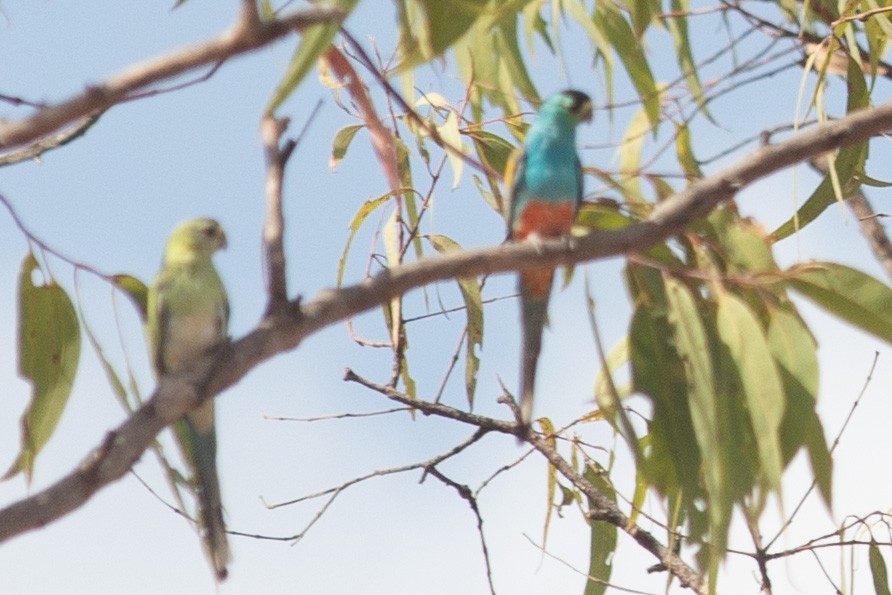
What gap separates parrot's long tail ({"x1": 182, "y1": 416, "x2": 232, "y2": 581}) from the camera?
2.86 metres

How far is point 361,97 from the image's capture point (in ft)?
8.34

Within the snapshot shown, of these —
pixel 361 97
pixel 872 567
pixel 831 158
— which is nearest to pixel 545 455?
pixel 872 567

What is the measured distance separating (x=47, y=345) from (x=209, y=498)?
0.57 metres

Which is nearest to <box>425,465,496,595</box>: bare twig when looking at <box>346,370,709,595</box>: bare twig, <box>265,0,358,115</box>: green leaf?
<box>346,370,709,595</box>: bare twig

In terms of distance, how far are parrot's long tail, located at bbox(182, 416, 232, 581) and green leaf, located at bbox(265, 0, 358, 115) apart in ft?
4.62

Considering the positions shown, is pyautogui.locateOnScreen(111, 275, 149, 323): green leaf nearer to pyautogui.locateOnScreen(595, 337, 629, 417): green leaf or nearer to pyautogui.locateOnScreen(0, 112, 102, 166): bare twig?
pyautogui.locateOnScreen(0, 112, 102, 166): bare twig

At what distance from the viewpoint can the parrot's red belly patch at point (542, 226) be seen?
107 inches

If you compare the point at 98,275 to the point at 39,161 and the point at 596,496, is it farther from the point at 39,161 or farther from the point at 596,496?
the point at 596,496

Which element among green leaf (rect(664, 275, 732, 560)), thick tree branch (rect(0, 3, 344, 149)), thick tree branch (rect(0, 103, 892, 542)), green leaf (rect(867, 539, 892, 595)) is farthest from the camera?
green leaf (rect(867, 539, 892, 595))

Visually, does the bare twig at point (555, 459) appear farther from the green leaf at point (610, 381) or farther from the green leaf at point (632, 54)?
the green leaf at point (632, 54)

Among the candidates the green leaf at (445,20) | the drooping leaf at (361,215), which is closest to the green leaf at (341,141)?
the drooping leaf at (361,215)

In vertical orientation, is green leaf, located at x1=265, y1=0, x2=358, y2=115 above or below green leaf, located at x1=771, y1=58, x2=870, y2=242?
below

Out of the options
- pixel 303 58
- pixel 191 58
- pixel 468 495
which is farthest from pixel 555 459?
pixel 191 58

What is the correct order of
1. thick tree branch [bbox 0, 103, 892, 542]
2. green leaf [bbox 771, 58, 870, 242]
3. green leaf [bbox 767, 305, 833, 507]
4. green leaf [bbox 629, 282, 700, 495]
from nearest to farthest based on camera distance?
1. thick tree branch [bbox 0, 103, 892, 542]
2. green leaf [bbox 767, 305, 833, 507]
3. green leaf [bbox 629, 282, 700, 495]
4. green leaf [bbox 771, 58, 870, 242]
